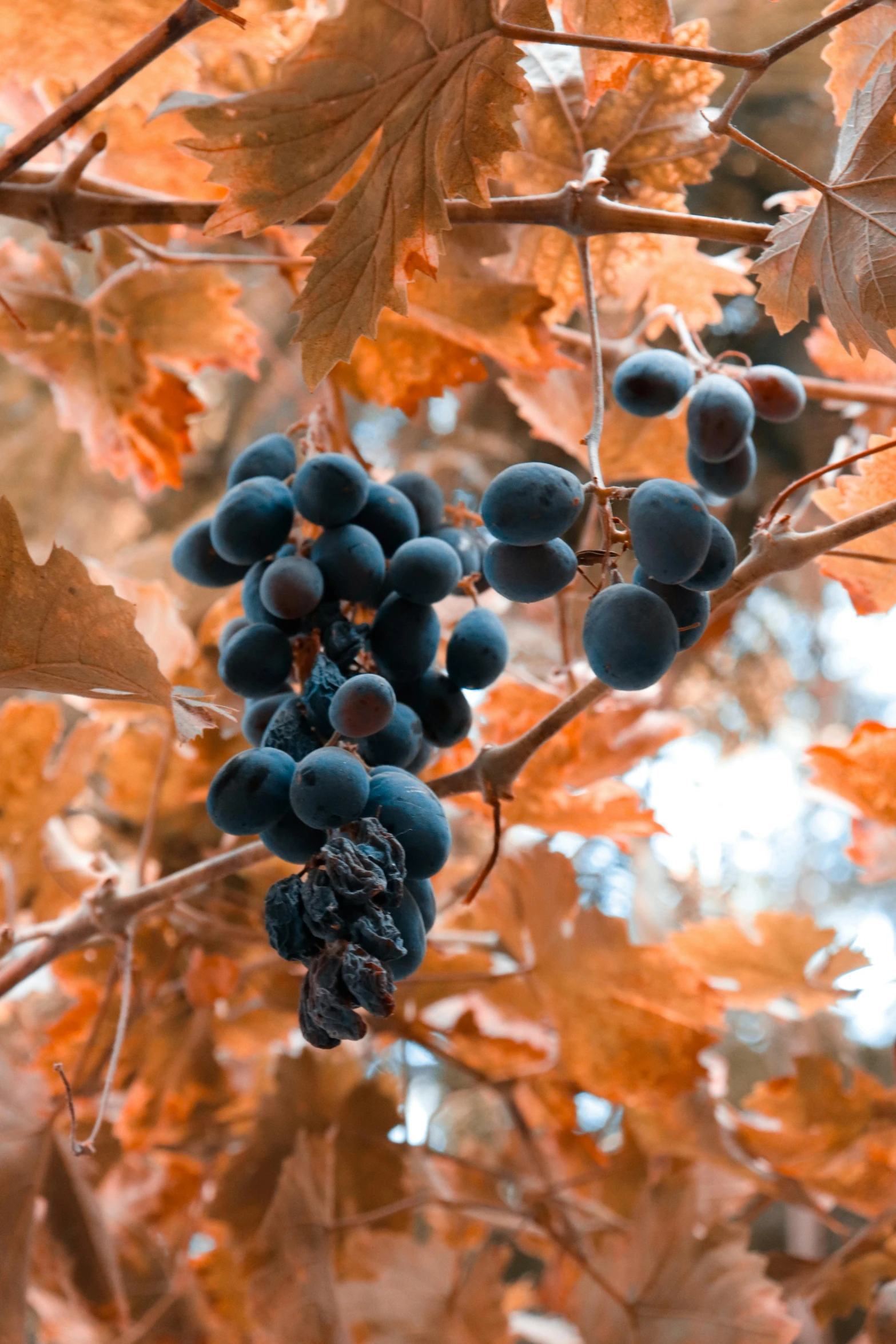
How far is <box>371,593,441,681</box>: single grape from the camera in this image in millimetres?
471

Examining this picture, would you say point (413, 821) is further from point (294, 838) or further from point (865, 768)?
point (865, 768)

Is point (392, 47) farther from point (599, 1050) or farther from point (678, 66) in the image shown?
point (599, 1050)

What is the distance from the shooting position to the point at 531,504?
39 cm

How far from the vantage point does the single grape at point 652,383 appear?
52cm

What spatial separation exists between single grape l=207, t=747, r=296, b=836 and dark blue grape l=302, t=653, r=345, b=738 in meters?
0.03

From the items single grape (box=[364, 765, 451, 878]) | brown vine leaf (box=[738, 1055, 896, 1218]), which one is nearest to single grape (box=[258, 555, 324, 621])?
single grape (box=[364, 765, 451, 878])

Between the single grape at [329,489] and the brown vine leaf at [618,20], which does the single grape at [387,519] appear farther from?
the brown vine leaf at [618,20]

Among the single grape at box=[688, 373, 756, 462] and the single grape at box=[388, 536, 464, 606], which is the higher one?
the single grape at box=[388, 536, 464, 606]

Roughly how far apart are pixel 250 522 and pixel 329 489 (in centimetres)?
4

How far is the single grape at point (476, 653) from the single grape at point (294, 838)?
11 cm

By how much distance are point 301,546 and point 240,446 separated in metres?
0.79

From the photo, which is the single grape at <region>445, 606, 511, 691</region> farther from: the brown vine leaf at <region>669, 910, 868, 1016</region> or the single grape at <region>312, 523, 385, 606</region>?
the brown vine leaf at <region>669, 910, 868, 1016</region>

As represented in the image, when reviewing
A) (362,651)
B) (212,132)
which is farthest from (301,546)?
(212,132)

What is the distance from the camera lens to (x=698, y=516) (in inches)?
15.7
